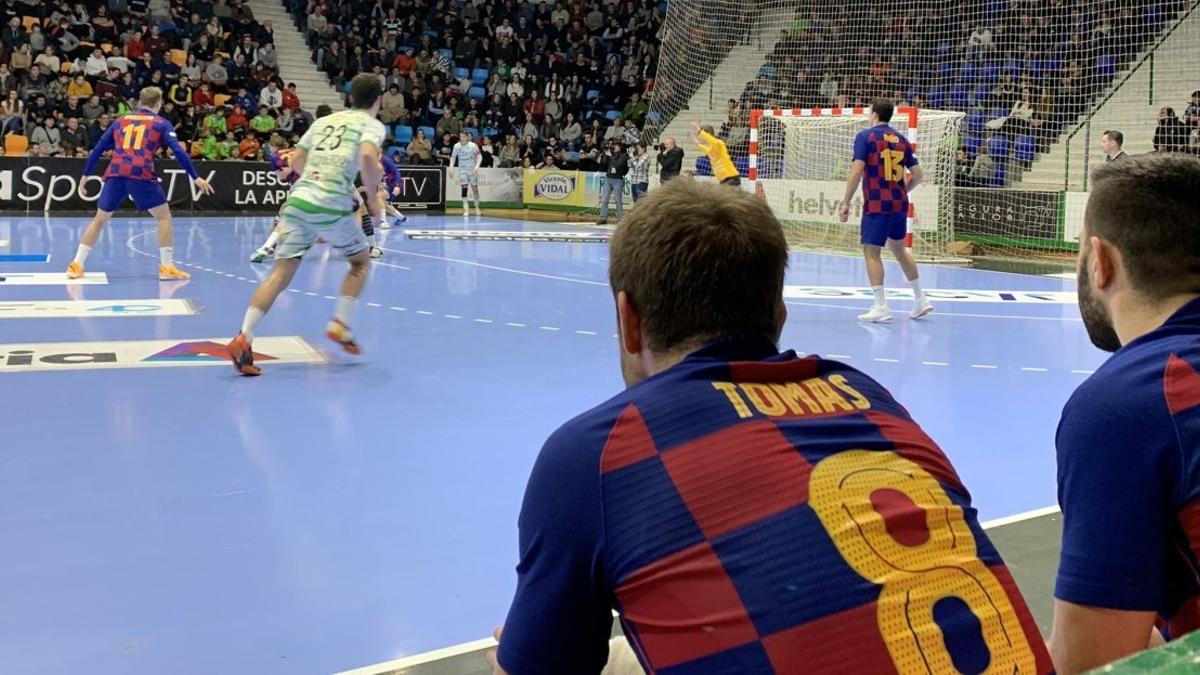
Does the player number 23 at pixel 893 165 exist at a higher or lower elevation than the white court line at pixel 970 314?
higher

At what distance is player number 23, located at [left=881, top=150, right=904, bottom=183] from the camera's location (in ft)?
31.5

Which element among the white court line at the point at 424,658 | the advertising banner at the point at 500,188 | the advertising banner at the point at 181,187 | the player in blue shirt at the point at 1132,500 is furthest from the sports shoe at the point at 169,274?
the advertising banner at the point at 500,188

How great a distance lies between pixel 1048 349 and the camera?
8.19m

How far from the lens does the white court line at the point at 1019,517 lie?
408 centimetres

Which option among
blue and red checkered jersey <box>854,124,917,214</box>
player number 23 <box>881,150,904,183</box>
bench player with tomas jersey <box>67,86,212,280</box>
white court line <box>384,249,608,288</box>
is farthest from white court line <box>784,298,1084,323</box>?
bench player with tomas jersey <box>67,86,212,280</box>

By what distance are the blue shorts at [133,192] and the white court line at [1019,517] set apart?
8986 mm

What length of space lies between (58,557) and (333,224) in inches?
141

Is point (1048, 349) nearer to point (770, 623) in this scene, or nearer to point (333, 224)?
point (333, 224)

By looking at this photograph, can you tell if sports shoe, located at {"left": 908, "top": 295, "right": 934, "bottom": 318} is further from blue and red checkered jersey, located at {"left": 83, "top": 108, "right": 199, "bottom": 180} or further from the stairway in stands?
the stairway in stands

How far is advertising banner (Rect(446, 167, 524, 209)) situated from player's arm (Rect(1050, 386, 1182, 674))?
2328 cm

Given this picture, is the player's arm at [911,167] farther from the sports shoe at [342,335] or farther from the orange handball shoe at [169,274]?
the orange handball shoe at [169,274]

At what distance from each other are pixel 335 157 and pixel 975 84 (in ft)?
49.6

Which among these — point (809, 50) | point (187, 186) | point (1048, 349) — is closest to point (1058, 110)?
point (809, 50)

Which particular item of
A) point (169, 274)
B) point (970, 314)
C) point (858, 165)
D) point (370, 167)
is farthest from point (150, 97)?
point (970, 314)
